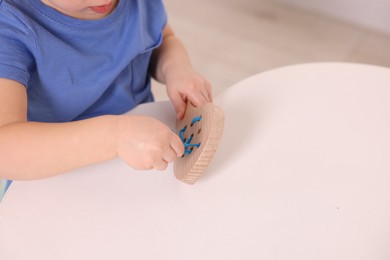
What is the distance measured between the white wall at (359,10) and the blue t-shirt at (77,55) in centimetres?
103

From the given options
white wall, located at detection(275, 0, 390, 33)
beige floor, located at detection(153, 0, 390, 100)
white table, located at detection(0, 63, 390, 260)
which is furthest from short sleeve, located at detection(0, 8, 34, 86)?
white wall, located at detection(275, 0, 390, 33)

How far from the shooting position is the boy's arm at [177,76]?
584 mm

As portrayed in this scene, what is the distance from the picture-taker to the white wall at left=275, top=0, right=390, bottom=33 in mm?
1476

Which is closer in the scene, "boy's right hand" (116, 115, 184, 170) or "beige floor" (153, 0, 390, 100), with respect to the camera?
"boy's right hand" (116, 115, 184, 170)

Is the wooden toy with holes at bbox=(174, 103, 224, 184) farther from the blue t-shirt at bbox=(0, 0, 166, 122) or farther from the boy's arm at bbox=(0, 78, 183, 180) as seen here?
the blue t-shirt at bbox=(0, 0, 166, 122)

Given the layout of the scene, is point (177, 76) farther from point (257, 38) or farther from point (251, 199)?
point (257, 38)

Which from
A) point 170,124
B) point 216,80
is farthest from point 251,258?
point 216,80

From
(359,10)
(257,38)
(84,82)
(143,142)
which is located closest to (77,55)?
(84,82)

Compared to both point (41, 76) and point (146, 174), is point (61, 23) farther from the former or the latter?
point (146, 174)

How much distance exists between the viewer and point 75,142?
469mm

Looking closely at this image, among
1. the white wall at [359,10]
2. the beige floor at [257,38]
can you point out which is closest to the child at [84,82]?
the beige floor at [257,38]

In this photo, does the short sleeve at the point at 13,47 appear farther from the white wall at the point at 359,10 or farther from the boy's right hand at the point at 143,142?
the white wall at the point at 359,10

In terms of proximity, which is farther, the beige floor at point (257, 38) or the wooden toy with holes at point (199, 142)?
the beige floor at point (257, 38)

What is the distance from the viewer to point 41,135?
0.47 meters
